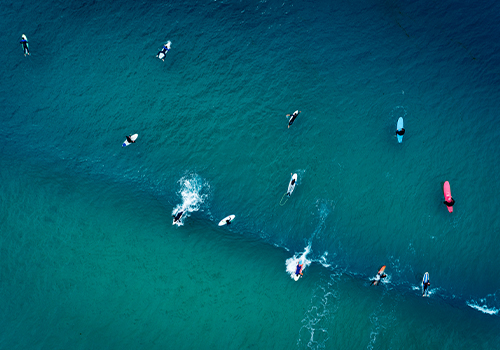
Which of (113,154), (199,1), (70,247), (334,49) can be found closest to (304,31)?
(334,49)

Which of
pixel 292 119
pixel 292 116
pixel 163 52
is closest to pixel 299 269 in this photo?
pixel 292 119

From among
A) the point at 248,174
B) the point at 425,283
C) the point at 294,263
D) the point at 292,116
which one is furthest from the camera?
the point at 292,116

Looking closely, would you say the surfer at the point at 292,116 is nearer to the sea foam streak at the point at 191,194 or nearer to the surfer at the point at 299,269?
the sea foam streak at the point at 191,194

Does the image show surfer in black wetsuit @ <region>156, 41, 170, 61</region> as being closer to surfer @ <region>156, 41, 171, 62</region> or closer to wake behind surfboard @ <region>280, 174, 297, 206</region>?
surfer @ <region>156, 41, 171, 62</region>

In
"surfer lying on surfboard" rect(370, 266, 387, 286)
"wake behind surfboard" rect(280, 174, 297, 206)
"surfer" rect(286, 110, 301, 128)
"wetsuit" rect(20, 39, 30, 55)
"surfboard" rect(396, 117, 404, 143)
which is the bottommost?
"surfer lying on surfboard" rect(370, 266, 387, 286)

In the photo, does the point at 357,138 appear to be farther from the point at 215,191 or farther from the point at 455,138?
the point at 215,191

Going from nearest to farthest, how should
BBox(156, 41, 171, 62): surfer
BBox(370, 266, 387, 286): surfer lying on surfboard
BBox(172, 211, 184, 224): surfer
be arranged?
1. BBox(172, 211, 184, 224): surfer
2. BBox(370, 266, 387, 286): surfer lying on surfboard
3. BBox(156, 41, 171, 62): surfer

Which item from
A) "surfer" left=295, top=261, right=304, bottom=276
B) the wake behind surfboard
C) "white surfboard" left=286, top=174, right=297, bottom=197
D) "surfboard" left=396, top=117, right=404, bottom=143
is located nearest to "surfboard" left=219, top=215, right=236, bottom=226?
the wake behind surfboard

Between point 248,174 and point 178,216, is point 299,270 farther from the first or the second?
point 178,216

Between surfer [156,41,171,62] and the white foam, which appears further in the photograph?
surfer [156,41,171,62]

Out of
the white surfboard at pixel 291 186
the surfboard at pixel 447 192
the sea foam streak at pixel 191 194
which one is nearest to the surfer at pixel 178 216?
the sea foam streak at pixel 191 194
